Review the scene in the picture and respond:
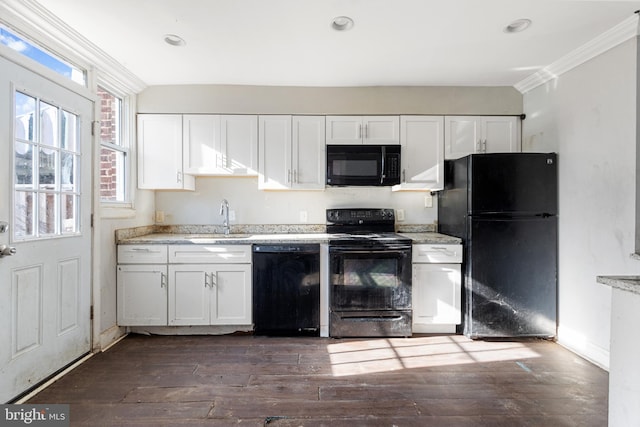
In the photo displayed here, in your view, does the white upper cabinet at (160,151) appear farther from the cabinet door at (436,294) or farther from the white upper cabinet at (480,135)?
the white upper cabinet at (480,135)

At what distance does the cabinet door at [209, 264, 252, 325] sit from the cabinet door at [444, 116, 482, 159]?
226 cm

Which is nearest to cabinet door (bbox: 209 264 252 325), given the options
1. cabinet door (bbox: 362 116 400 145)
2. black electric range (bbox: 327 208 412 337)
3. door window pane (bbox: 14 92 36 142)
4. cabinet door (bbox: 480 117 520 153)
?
black electric range (bbox: 327 208 412 337)

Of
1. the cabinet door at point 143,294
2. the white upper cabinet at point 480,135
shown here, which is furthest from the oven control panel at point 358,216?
the cabinet door at point 143,294

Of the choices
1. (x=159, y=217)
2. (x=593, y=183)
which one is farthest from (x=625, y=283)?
(x=159, y=217)

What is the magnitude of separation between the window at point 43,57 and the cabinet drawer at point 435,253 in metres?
3.05

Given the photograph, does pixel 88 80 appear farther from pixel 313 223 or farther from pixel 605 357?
pixel 605 357

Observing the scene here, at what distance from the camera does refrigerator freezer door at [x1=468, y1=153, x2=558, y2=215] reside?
8.84 ft

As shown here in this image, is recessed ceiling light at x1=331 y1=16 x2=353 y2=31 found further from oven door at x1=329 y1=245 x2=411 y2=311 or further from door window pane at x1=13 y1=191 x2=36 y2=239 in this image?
door window pane at x1=13 y1=191 x2=36 y2=239

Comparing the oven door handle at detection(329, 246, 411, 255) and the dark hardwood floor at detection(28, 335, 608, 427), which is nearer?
the dark hardwood floor at detection(28, 335, 608, 427)

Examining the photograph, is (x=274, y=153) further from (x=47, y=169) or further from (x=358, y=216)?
(x=47, y=169)

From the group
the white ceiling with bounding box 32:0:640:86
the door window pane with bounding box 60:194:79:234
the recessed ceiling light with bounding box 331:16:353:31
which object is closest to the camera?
the white ceiling with bounding box 32:0:640:86

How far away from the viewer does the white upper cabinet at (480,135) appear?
3.17m

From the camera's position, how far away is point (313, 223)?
3.41m

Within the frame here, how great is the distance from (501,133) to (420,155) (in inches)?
33.5
